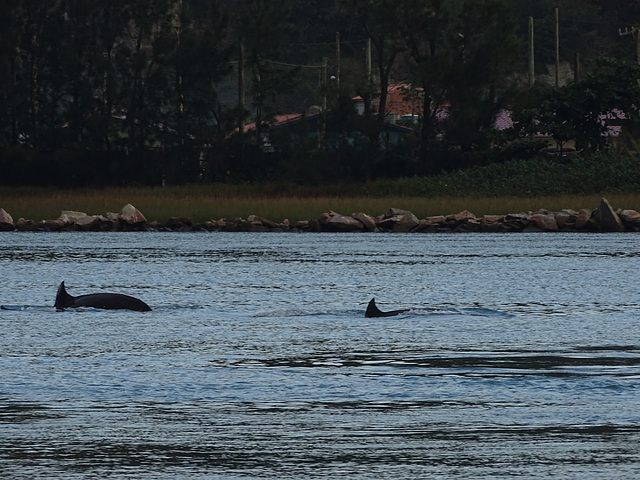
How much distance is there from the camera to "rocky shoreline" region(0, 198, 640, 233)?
1622 inches

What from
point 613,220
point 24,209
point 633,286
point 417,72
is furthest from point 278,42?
point 633,286

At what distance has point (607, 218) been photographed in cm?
4088

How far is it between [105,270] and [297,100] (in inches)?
2628

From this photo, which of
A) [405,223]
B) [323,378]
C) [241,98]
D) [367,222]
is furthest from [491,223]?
[323,378]

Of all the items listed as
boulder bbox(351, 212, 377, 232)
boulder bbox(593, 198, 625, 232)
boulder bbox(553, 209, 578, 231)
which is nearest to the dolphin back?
boulder bbox(351, 212, 377, 232)

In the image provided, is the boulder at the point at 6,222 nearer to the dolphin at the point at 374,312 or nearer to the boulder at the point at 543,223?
the boulder at the point at 543,223

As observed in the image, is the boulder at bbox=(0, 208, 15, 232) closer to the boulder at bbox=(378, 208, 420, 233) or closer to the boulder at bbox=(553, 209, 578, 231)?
the boulder at bbox=(378, 208, 420, 233)

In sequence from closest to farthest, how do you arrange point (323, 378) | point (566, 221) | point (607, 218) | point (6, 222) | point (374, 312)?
point (323, 378) → point (374, 312) → point (607, 218) → point (566, 221) → point (6, 222)

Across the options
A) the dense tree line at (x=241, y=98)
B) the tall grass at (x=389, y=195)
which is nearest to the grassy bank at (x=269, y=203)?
the tall grass at (x=389, y=195)

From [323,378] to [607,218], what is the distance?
30775 millimetres

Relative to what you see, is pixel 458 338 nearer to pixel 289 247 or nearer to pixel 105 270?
pixel 105 270

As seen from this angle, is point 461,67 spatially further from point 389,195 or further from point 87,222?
point 87,222

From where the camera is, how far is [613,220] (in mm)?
40844

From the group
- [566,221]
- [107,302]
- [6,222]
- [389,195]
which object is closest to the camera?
[107,302]
